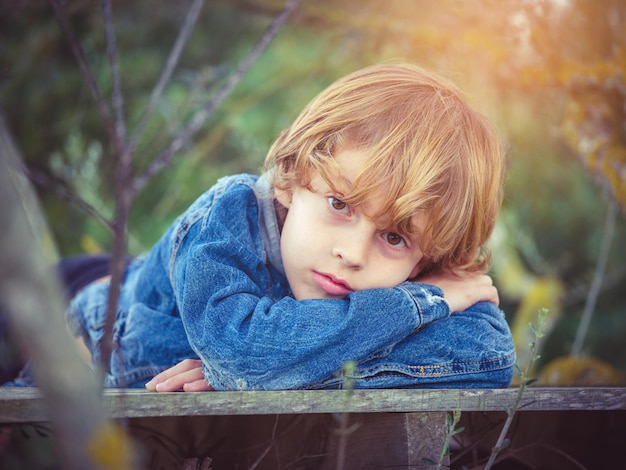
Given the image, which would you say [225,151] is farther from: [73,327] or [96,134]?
[73,327]

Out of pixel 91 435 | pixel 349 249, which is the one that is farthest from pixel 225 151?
pixel 91 435

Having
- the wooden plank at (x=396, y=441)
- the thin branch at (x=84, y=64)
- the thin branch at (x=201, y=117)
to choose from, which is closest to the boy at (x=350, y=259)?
the wooden plank at (x=396, y=441)

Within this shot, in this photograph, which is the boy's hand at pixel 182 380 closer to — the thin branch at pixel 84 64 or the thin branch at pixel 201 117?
the thin branch at pixel 201 117

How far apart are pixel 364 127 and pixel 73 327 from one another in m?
1.44

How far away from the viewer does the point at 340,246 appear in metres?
1.79

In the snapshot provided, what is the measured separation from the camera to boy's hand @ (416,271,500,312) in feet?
6.48

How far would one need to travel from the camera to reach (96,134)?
5.59 m

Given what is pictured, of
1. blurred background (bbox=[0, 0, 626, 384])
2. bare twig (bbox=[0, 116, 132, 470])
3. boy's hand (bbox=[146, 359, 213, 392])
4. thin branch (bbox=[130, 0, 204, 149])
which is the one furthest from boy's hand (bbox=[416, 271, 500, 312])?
bare twig (bbox=[0, 116, 132, 470])

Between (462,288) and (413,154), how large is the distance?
409 millimetres

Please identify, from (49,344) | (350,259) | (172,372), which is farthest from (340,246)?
(49,344)

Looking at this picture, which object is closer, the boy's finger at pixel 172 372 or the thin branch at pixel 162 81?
the thin branch at pixel 162 81

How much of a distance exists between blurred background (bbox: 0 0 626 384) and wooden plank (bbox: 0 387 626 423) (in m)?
1.45

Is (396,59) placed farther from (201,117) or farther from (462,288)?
(201,117)

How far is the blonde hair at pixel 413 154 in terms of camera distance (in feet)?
6.06
